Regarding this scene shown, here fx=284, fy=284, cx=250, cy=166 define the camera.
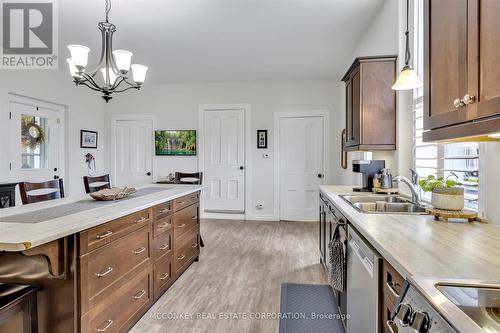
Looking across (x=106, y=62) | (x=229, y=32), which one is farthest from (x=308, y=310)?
(x=229, y=32)

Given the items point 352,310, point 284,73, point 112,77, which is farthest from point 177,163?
point 352,310

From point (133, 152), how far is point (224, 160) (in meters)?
1.97

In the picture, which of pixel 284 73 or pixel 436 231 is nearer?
pixel 436 231

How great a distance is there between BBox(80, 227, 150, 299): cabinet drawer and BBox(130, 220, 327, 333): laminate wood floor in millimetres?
504

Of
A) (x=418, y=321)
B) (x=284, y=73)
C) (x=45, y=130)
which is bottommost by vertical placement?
(x=418, y=321)

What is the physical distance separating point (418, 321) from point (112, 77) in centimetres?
293

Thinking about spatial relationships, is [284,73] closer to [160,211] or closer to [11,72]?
[160,211]

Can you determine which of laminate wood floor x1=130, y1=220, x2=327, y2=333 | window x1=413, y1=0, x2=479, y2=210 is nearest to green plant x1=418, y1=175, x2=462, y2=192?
window x1=413, y1=0, x2=479, y2=210

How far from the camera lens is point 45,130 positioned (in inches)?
184

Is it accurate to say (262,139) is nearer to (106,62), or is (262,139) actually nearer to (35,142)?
(106,62)

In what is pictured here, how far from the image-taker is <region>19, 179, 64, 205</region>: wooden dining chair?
223 centimetres

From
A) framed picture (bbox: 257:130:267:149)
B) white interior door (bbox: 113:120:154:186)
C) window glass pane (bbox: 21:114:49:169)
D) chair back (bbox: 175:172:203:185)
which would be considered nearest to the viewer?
chair back (bbox: 175:172:203:185)

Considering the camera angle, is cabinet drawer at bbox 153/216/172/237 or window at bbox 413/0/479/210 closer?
window at bbox 413/0/479/210

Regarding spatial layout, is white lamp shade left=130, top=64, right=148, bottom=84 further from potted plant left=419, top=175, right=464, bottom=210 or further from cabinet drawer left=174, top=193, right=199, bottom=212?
potted plant left=419, top=175, right=464, bottom=210
